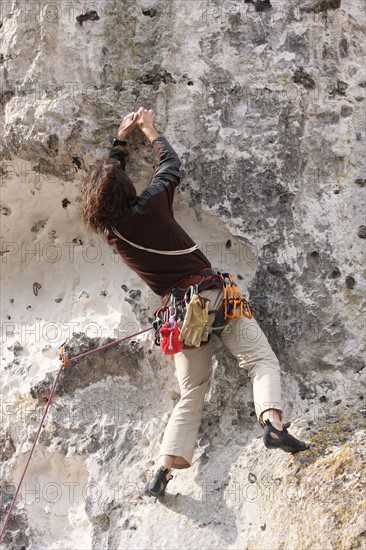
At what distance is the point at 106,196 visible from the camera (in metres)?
3.89

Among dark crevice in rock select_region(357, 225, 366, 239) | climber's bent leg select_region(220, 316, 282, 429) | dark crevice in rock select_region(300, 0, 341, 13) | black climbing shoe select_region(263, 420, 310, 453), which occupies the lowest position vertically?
black climbing shoe select_region(263, 420, 310, 453)

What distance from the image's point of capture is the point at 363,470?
357cm

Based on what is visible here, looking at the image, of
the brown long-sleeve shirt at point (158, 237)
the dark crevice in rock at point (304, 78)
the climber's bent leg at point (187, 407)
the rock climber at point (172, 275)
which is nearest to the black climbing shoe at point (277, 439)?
the rock climber at point (172, 275)

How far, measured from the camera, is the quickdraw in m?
4.06

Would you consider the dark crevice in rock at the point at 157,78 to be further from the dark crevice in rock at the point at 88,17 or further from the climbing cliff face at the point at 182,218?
the dark crevice in rock at the point at 88,17

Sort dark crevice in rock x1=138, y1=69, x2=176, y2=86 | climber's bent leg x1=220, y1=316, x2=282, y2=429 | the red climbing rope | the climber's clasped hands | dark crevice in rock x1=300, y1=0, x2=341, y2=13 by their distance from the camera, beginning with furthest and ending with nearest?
dark crevice in rock x1=300, y1=0, x2=341, y2=13 → dark crevice in rock x1=138, y1=69, x2=176, y2=86 → the climber's clasped hands → the red climbing rope → climber's bent leg x1=220, y1=316, x2=282, y2=429

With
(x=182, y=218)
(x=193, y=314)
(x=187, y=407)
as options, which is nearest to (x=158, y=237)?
(x=193, y=314)

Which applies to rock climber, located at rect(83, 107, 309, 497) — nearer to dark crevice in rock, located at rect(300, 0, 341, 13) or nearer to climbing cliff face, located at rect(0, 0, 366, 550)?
climbing cliff face, located at rect(0, 0, 366, 550)

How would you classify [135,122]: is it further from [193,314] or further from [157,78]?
[193,314]

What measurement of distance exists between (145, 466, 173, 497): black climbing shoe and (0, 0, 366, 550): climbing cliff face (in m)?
0.14

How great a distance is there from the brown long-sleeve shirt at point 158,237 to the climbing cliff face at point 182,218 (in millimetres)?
537

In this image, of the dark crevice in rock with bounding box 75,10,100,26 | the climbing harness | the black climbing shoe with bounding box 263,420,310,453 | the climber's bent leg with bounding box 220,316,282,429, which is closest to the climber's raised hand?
the dark crevice in rock with bounding box 75,10,100,26

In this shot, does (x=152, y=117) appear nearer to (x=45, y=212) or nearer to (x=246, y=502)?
(x=45, y=212)

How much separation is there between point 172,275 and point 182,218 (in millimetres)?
800
